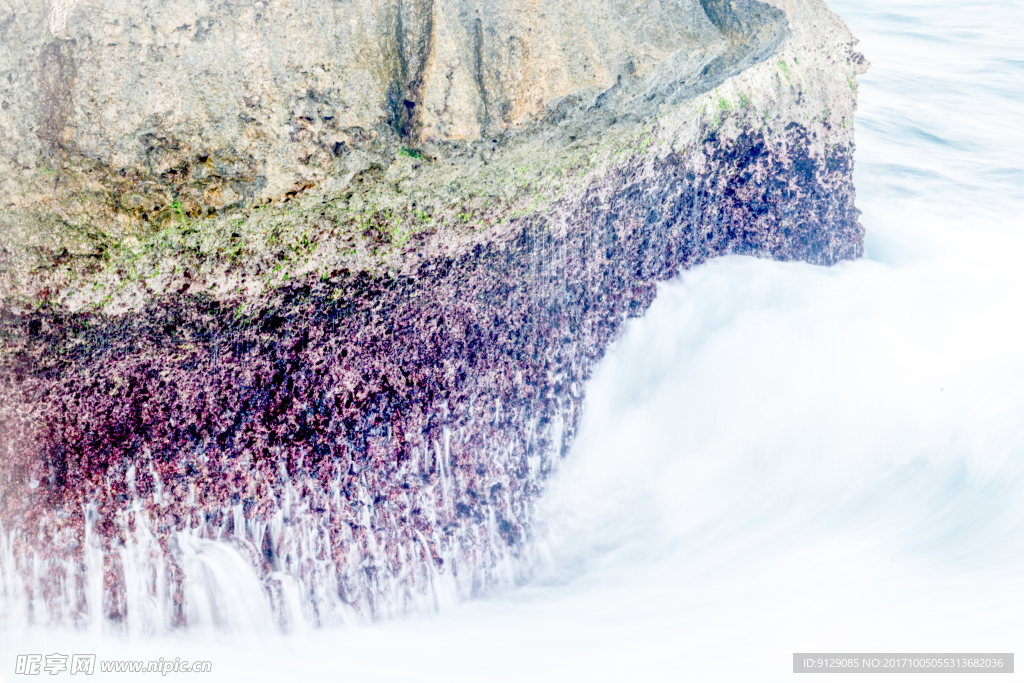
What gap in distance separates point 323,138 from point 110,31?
66 cm

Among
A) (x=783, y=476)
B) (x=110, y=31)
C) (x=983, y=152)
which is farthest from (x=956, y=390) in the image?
(x=110, y=31)

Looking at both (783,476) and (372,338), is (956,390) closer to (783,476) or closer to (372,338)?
(783,476)

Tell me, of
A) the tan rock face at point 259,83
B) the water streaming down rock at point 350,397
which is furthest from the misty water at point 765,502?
the tan rock face at point 259,83

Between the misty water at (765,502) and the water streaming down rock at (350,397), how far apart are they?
19 cm

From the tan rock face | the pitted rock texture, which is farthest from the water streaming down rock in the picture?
the tan rock face

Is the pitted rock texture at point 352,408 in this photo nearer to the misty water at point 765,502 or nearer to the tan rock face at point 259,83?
the misty water at point 765,502

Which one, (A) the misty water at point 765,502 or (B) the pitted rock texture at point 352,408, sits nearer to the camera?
(B) the pitted rock texture at point 352,408

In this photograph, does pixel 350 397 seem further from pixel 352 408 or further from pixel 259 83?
pixel 259 83

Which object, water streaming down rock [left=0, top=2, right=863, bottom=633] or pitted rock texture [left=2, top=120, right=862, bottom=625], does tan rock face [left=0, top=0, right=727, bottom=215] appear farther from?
pitted rock texture [left=2, top=120, right=862, bottom=625]

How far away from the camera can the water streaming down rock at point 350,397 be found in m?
2.11

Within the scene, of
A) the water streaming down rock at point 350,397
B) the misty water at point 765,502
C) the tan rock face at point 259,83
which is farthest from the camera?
the misty water at point 765,502

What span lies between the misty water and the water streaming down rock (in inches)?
7.5

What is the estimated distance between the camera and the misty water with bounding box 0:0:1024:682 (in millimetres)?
2420

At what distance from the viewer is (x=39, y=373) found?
2.07 m
